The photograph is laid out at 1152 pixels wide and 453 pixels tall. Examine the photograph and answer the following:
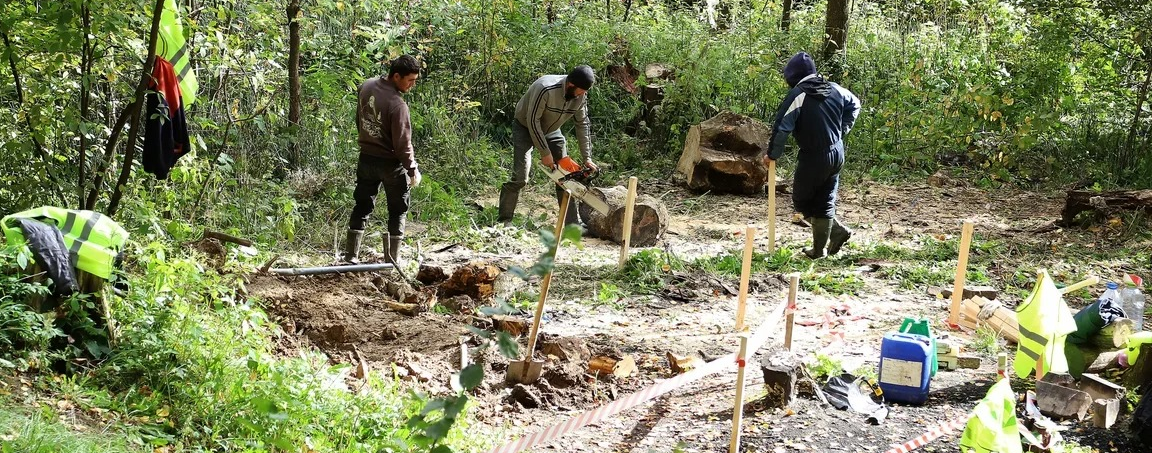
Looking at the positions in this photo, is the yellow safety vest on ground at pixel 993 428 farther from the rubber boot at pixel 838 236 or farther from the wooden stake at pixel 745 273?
the rubber boot at pixel 838 236

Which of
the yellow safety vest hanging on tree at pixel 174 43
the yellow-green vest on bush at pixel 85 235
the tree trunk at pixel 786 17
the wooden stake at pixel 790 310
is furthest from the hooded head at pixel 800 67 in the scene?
the tree trunk at pixel 786 17

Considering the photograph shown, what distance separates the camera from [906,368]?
496cm

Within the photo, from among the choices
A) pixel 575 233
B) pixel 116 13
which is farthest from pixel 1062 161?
pixel 575 233

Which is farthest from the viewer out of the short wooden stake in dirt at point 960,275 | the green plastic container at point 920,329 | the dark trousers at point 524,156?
the dark trousers at point 524,156

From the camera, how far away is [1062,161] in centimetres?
1155

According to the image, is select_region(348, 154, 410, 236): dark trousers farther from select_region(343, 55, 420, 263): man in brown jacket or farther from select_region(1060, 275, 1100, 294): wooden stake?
select_region(1060, 275, 1100, 294): wooden stake

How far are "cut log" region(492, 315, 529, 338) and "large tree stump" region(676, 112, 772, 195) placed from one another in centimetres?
501

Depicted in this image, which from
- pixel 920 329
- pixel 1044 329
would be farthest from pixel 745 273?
pixel 1044 329

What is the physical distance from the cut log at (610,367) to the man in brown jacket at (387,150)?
2.43 m

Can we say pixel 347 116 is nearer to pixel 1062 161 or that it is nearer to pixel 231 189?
pixel 231 189

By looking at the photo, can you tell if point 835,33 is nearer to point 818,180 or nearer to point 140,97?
point 818,180

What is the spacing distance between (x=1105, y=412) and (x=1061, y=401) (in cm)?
20

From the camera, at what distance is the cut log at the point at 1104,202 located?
352 inches

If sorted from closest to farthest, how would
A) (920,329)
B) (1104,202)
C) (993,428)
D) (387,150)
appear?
(993,428), (920,329), (387,150), (1104,202)
